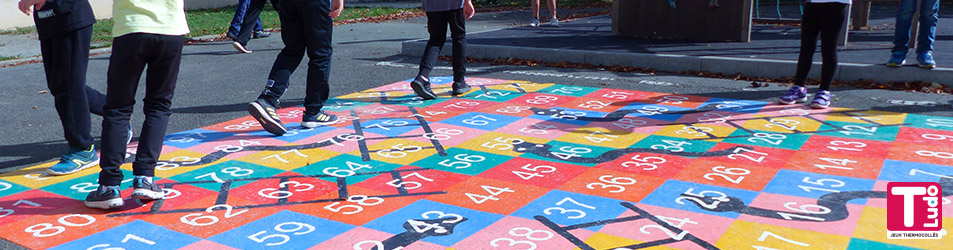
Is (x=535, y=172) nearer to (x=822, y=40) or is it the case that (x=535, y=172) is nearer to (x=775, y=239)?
(x=775, y=239)

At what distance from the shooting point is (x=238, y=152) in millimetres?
4746

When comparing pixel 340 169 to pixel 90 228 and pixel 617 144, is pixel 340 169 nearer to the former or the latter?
pixel 90 228

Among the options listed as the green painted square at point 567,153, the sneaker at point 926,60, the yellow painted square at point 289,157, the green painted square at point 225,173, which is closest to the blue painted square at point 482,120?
the green painted square at point 567,153

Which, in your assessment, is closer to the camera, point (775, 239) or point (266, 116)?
point (775, 239)

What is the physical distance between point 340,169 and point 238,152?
810 mm

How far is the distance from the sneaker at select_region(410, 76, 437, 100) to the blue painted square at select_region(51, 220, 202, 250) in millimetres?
3363

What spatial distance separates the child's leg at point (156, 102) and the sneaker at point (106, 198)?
0.13 meters

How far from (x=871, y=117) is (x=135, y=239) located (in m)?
4.82

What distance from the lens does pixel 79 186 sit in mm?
4016

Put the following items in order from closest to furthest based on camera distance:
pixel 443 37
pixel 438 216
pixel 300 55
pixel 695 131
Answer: pixel 438 216, pixel 695 131, pixel 300 55, pixel 443 37

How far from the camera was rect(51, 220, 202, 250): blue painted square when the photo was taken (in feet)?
10.2

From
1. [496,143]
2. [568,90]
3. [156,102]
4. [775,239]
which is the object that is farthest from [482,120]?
[775,239]

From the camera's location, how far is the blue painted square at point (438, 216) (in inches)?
126

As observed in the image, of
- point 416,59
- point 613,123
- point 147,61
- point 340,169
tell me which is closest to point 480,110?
point 613,123
